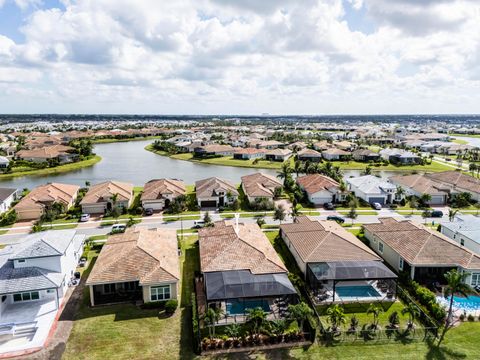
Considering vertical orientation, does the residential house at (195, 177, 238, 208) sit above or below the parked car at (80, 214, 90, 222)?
above

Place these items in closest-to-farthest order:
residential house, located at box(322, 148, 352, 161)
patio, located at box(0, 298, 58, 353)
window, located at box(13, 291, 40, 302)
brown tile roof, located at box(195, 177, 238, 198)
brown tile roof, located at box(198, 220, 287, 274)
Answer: patio, located at box(0, 298, 58, 353), window, located at box(13, 291, 40, 302), brown tile roof, located at box(198, 220, 287, 274), brown tile roof, located at box(195, 177, 238, 198), residential house, located at box(322, 148, 352, 161)

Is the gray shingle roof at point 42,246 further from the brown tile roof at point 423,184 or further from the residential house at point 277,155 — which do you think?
the residential house at point 277,155

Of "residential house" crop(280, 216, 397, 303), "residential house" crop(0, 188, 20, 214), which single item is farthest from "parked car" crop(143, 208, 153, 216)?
"residential house" crop(280, 216, 397, 303)

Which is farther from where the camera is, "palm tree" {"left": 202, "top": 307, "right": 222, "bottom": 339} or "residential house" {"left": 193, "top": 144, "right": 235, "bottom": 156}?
"residential house" {"left": 193, "top": 144, "right": 235, "bottom": 156}

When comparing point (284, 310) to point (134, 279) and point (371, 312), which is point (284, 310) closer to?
point (371, 312)

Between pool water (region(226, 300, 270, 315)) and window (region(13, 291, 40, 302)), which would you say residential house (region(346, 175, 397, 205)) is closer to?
pool water (region(226, 300, 270, 315))

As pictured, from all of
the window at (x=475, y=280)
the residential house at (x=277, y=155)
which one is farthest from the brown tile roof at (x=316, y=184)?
the residential house at (x=277, y=155)

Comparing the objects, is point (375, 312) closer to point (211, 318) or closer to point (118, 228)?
point (211, 318)

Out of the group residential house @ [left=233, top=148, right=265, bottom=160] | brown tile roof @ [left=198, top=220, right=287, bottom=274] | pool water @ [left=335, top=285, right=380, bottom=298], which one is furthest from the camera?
residential house @ [left=233, top=148, right=265, bottom=160]
